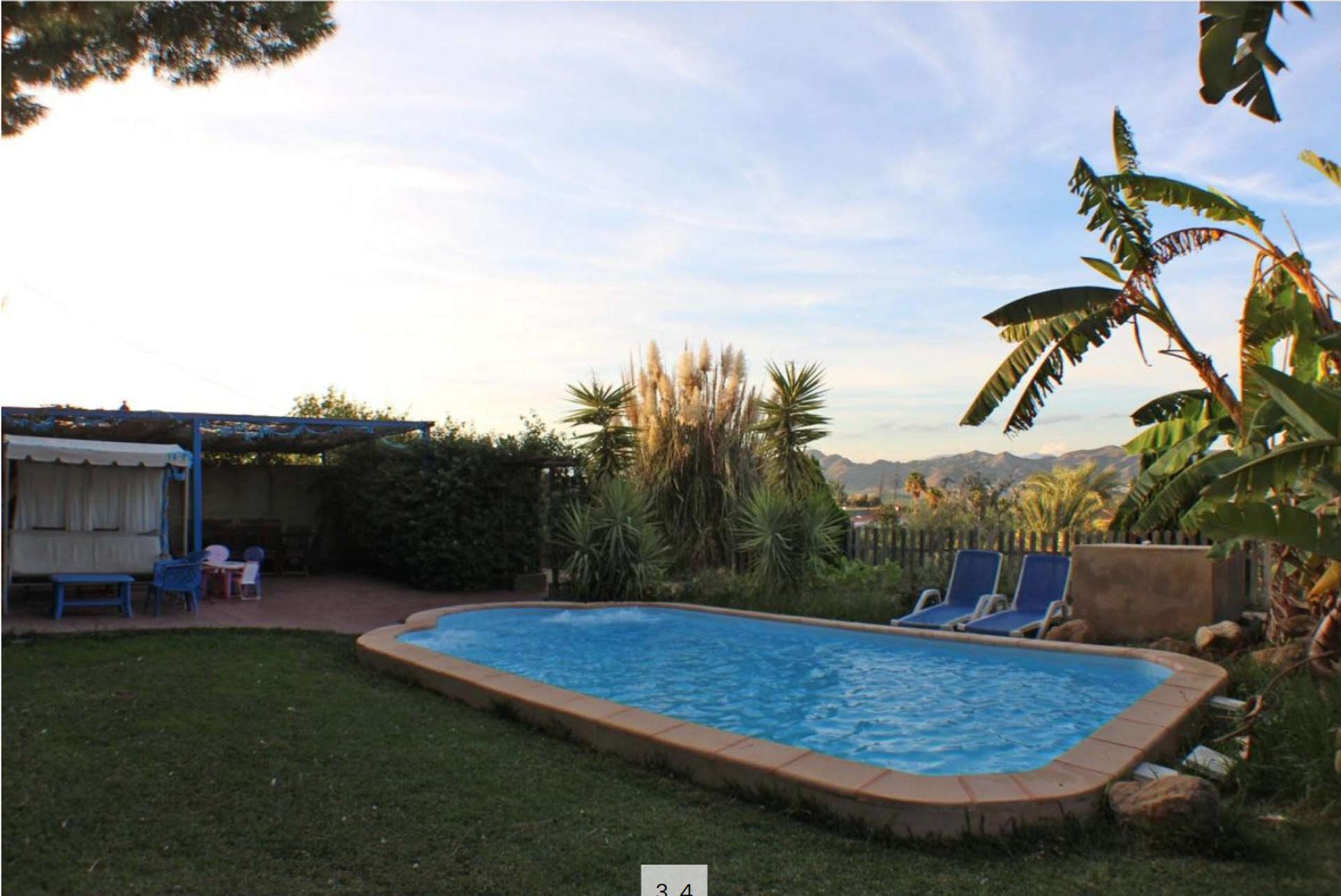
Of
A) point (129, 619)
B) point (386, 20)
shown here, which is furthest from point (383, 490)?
point (386, 20)

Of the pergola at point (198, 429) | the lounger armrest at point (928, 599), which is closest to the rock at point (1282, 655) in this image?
the lounger armrest at point (928, 599)

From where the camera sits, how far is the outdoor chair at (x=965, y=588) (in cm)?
980

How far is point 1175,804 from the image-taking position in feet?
11.7

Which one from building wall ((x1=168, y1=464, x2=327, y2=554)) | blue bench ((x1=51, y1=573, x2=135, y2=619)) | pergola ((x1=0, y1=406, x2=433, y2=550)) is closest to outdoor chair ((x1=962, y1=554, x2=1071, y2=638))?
pergola ((x1=0, y1=406, x2=433, y2=550))

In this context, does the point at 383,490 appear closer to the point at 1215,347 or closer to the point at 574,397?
the point at 574,397

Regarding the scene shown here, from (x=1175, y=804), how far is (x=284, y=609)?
957cm

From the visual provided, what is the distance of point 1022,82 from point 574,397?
7.18m

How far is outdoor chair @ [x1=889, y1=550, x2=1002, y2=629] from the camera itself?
9797 mm

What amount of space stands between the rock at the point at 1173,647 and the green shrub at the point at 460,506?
803cm

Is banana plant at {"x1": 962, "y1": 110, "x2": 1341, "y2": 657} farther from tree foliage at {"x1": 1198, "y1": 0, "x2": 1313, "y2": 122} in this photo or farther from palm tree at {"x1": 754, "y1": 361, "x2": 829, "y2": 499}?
palm tree at {"x1": 754, "y1": 361, "x2": 829, "y2": 499}

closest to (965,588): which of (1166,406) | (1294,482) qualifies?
(1166,406)

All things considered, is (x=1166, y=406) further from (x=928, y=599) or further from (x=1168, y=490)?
(x=928, y=599)

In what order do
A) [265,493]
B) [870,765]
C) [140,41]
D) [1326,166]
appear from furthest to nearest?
1. [265,493]
2. [1326,166]
3. [870,765]
4. [140,41]

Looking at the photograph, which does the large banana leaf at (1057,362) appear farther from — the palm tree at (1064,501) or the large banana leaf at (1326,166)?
the palm tree at (1064,501)
